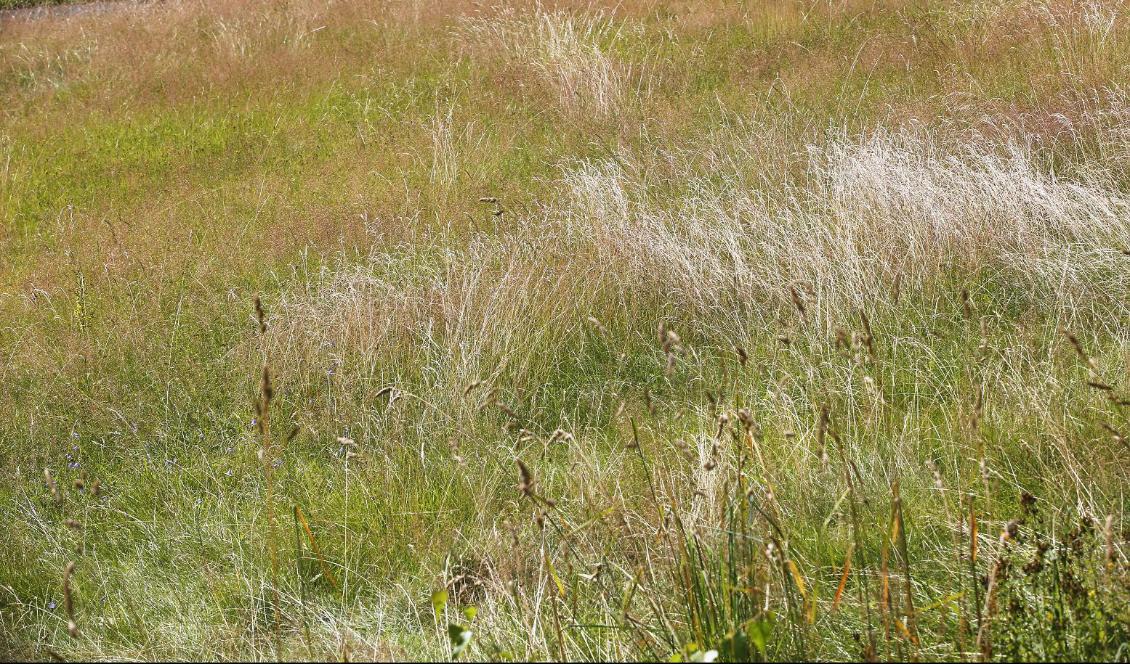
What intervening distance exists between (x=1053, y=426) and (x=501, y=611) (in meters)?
1.90

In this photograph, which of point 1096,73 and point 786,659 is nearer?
point 786,659

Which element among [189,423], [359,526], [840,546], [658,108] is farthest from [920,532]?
[658,108]

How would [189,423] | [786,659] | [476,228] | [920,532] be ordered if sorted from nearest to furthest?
[786,659], [920,532], [189,423], [476,228]

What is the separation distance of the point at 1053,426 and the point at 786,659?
4.79ft

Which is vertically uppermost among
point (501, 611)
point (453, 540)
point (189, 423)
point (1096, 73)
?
point (1096, 73)

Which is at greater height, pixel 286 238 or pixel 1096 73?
pixel 1096 73

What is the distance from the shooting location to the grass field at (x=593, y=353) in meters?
2.64

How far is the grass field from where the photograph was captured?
2.64 meters

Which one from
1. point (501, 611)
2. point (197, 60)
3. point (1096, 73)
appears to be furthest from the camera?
point (197, 60)

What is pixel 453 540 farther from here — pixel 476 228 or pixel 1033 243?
pixel 1033 243

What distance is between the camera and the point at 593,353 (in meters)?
4.68

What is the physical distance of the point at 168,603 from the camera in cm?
309

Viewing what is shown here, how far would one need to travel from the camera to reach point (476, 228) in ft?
18.6

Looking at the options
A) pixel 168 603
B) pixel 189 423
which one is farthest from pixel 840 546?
pixel 189 423
